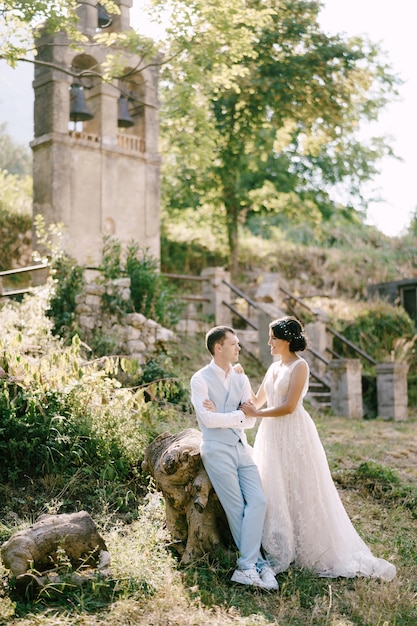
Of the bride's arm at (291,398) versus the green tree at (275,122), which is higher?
the green tree at (275,122)

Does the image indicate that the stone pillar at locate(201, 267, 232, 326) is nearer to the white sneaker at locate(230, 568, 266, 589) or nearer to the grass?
the grass

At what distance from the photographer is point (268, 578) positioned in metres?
4.91

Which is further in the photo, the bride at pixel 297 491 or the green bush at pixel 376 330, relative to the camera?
the green bush at pixel 376 330

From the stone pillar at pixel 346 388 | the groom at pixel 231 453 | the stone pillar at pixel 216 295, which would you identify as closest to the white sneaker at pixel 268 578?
the groom at pixel 231 453

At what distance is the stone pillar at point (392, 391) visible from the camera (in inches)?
513

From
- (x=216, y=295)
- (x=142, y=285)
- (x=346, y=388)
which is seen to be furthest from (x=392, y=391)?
(x=142, y=285)

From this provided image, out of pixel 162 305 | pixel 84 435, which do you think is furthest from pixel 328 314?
pixel 84 435

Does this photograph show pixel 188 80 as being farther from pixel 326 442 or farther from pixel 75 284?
pixel 326 442

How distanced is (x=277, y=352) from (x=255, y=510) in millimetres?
1218

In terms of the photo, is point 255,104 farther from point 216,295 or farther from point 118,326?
point 118,326

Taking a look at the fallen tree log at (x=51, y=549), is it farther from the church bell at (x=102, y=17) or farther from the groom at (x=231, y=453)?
the church bell at (x=102, y=17)

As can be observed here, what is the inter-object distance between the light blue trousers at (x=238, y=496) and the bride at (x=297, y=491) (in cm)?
21

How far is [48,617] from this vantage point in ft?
14.2

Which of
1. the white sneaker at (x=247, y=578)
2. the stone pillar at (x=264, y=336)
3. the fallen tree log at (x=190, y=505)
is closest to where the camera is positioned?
the white sneaker at (x=247, y=578)
